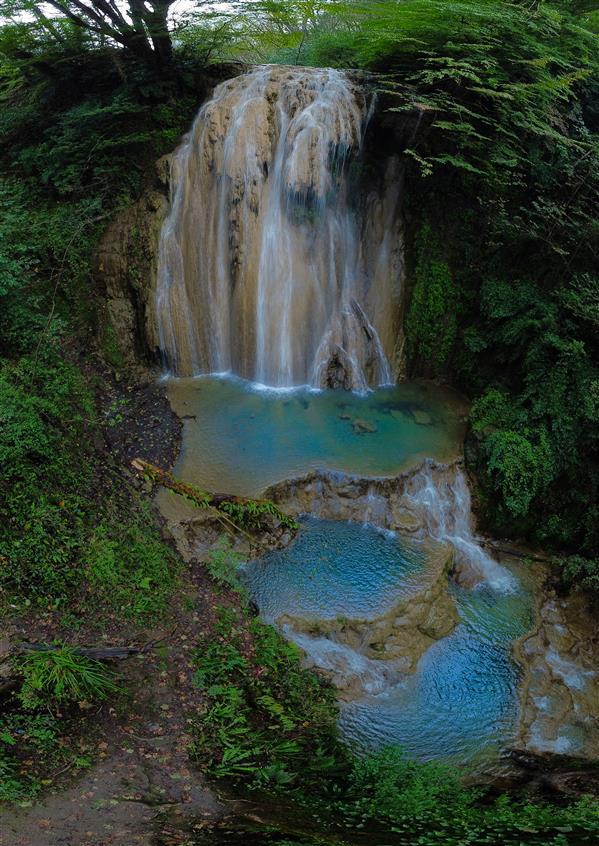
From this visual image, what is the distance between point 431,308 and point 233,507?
561cm

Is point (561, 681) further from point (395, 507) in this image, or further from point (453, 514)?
point (395, 507)

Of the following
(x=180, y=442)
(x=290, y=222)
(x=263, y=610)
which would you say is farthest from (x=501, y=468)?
(x=290, y=222)

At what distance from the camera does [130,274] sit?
397 inches

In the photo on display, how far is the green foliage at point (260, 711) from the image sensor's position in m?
4.85

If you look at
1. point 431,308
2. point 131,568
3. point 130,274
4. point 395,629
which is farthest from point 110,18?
point 395,629

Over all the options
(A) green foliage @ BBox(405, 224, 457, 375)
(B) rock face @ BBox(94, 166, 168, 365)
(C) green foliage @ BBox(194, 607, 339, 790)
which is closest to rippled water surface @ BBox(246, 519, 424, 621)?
(C) green foliage @ BBox(194, 607, 339, 790)

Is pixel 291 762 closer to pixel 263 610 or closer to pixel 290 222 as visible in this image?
pixel 263 610

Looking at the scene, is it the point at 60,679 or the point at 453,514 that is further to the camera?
the point at 453,514

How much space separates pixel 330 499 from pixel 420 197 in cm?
604

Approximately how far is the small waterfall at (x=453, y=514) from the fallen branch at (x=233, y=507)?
2.03 meters

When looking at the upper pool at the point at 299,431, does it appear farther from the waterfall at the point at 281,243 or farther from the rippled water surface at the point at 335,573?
the rippled water surface at the point at 335,573

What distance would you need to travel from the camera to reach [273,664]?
6.19 meters

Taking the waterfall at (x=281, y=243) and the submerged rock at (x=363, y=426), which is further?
the waterfall at (x=281, y=243)

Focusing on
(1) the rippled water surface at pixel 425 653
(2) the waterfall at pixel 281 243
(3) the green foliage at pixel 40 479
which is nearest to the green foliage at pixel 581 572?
(1) the rippled water surface at pixel 425 653
